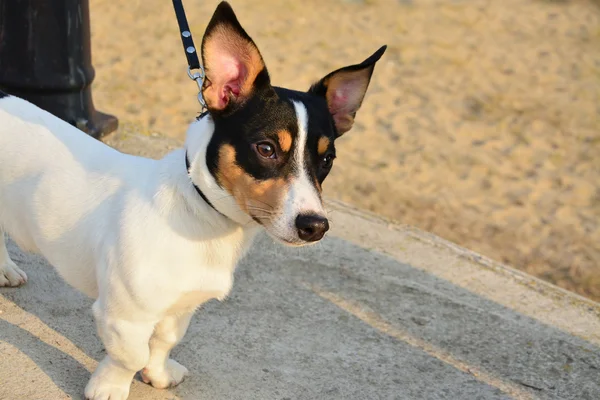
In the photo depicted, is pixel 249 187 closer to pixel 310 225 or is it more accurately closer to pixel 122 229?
pixel 310 225

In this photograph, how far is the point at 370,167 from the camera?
7496mm

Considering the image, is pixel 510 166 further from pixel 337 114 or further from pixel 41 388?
pixel 41 388

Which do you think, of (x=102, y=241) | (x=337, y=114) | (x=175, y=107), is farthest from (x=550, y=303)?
(x=175, y=107)

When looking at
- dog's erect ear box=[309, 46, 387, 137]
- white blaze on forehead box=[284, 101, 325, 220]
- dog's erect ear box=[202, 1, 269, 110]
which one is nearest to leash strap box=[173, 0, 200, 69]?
dog's erect ear box=[202, 1, 269, 110]

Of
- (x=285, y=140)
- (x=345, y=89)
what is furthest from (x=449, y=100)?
(x=285, y=140)

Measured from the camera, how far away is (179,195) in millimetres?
3160

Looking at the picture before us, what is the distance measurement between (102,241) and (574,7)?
34.6ft

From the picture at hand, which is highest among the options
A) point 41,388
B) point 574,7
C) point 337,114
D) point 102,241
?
point 337,114

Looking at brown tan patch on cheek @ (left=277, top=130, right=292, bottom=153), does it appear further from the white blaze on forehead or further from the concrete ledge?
the concrete ledge

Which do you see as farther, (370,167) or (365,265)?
(370,167)

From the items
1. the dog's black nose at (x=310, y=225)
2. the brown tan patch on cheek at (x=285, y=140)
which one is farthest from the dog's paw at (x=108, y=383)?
the brown tan patch on cheek at (x=285, y=140)

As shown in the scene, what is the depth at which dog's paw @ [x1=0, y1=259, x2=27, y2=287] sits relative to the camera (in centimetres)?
415

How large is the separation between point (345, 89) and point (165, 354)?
1325 mm

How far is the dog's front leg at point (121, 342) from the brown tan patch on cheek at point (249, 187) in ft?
1.99
